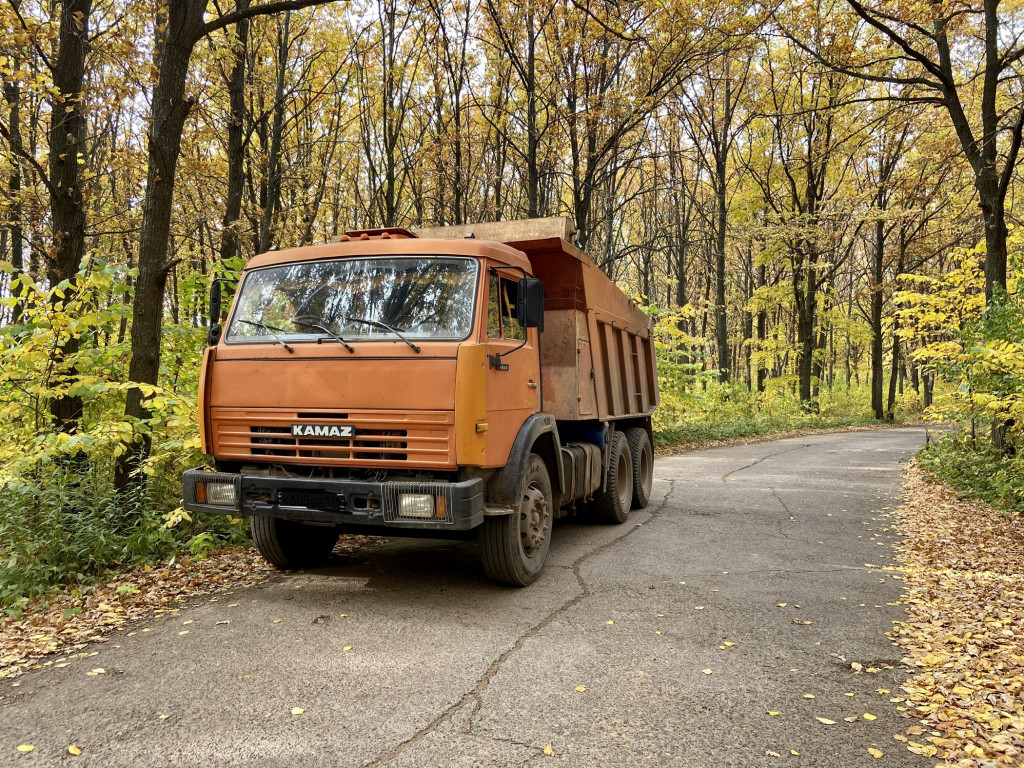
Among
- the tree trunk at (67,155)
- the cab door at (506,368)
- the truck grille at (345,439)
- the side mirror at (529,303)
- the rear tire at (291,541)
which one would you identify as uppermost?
the tree trunk at (67,155)

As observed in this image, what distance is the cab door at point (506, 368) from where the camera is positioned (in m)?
4.81

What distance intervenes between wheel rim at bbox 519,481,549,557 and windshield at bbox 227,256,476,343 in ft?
5.01

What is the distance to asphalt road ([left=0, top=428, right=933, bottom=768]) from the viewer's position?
9.86ft

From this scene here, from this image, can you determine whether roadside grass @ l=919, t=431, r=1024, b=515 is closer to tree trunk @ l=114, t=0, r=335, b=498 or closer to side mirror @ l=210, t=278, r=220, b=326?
side mirror @ l=210, t=278, r=220, b=326

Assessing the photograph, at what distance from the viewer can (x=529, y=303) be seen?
Result: 5199mm

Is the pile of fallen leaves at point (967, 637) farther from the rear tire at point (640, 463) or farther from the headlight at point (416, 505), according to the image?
the rear tire at point (640, 463)

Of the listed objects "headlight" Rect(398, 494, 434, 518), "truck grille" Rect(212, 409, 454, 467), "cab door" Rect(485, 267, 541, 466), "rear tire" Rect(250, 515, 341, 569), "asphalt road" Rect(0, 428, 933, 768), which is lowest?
"asphalt road" Rect(0, 428, 933, 768)

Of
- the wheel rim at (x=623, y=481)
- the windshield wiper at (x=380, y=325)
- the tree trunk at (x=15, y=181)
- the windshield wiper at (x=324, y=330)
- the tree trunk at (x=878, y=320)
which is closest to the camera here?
the windshield wiper at (x=380, y=325)

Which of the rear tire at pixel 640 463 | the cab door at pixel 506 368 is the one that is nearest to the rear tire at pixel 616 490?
the rear tire at pixel 640 463

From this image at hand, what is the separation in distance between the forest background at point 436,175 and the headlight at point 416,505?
2.57 meters

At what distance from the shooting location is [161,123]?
6414 mm

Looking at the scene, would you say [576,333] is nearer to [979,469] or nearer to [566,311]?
[566,311]

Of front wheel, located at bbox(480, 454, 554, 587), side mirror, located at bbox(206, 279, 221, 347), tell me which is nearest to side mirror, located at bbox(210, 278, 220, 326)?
side mirror, located at bbox(206, 279, 221, 347)

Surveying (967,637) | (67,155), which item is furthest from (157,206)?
(967,637)
